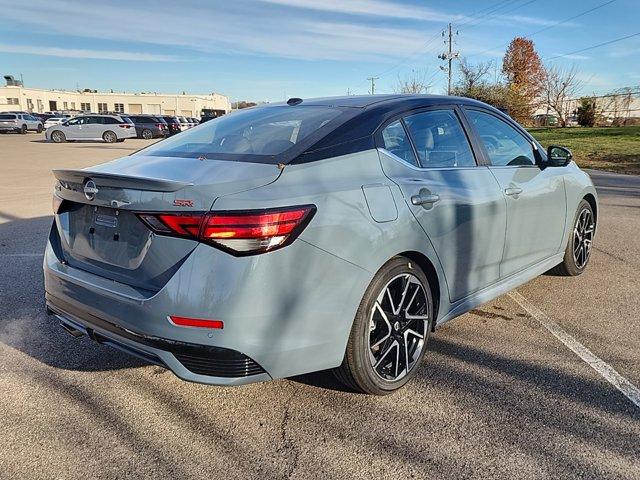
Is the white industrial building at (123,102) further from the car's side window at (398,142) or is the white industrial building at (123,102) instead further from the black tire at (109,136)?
the car's side window at (398,142)

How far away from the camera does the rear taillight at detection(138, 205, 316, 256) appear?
7.54 feet

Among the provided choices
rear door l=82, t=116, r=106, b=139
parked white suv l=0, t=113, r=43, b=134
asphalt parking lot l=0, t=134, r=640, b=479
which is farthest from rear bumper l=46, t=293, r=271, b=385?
parked white suv l=0, t=113, r=43, b=134

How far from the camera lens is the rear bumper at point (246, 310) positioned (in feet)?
7.57

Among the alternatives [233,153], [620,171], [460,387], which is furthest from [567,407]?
[620,171]

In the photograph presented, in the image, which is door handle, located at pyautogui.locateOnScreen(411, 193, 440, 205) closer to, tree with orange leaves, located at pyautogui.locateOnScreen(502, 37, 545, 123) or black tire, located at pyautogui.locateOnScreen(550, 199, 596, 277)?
black tire, located at pyautogui.locateOnScreen(550, 199, 596, 277)

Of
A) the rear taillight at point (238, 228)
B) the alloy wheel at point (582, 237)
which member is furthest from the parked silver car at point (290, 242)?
the alloy wheel at point (582, 237)

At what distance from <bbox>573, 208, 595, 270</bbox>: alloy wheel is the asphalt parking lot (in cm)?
100

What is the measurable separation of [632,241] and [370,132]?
17.1 ft

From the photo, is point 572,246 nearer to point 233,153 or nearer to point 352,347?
point 352,347

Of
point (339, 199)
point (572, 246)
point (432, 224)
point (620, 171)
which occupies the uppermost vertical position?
point (339, 199)

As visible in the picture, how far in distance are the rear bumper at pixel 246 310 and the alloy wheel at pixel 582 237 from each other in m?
3.13

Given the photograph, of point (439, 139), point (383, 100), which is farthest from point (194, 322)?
point (439, 139)

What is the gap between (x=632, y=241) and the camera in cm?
666

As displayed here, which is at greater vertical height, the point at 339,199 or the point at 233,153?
the point at 233,153
